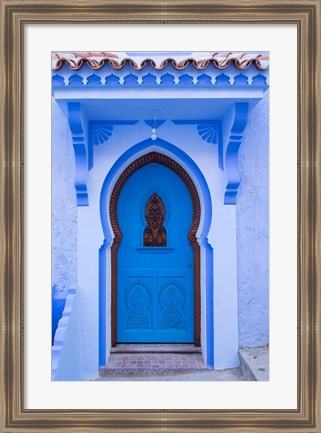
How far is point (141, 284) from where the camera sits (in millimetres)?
4887

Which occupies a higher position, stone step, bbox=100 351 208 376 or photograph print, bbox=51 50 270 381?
photograph print, bbox=51 50 270 381

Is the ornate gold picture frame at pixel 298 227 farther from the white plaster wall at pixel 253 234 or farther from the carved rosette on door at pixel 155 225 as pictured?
the carved rosette on door at pixel 155 225

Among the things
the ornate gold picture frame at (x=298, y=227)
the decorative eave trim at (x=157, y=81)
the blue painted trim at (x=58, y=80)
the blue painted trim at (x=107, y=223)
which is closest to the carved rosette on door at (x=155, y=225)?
the blue painted trim at (x=107, y=223)

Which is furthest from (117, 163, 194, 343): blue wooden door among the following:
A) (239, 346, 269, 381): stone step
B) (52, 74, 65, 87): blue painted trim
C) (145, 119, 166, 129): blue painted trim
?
(52, 74, 65, 87): blue painted trim

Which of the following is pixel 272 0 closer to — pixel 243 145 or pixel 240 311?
pixel 243 145

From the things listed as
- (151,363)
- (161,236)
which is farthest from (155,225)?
(151,363)

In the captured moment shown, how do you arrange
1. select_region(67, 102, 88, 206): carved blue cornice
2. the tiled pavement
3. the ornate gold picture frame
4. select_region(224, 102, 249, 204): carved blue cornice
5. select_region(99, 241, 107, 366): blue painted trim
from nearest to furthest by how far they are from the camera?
the ornate gold picture frame
select_region(224, 102, 249, 204): carved blue cornice
select_region(67, 102, 88, 206): carved blue cornice
the tiled pavement
select_region(99, 241, 107, 366): blue painted trim

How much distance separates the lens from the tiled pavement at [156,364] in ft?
13.9

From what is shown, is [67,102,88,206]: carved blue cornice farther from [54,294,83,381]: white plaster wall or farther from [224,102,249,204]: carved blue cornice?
[224,102,249,204]: carved blue cornice

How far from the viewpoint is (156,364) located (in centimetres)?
440

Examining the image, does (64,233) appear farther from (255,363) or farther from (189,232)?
(255,363)

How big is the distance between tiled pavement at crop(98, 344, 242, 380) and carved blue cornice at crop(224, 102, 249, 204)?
1.84 metres

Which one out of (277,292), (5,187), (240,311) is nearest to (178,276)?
(240,311)

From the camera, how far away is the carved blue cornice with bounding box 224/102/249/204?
3920 mm
